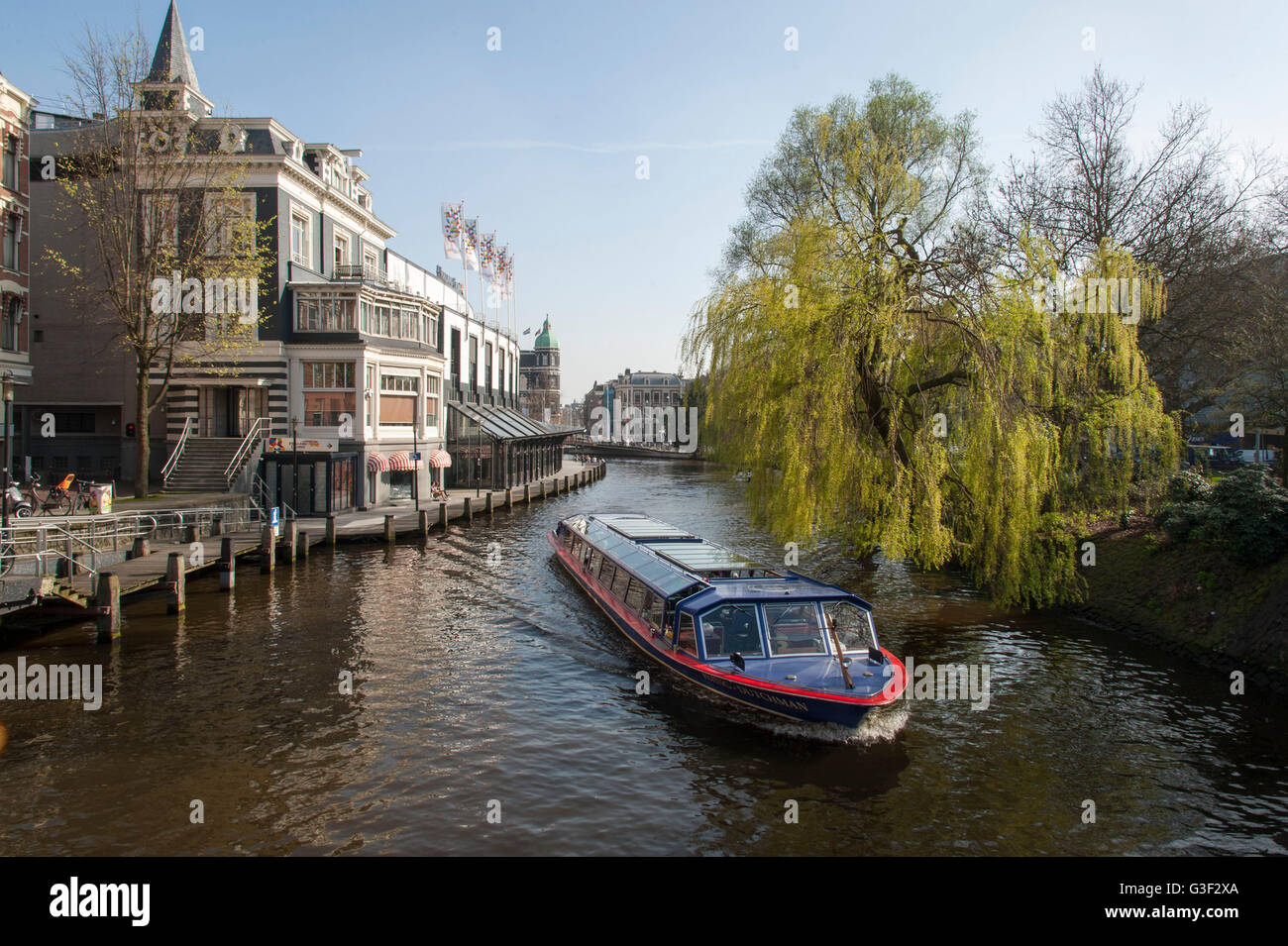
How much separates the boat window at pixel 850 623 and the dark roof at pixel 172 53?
43.8 meters

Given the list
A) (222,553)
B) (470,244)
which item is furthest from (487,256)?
(222,553)

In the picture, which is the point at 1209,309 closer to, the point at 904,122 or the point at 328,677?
the point at 904,122

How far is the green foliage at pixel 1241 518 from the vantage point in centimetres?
1938

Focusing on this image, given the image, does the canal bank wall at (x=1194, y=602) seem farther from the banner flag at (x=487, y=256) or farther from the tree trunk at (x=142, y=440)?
the banner flag at (x=487, y=256)

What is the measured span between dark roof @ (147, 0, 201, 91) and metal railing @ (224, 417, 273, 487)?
1800 centimetres

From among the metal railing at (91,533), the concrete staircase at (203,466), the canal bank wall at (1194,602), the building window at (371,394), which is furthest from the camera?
the building window at (371,394)

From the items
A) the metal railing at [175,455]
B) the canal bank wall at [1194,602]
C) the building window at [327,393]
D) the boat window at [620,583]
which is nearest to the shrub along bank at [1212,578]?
the canal bank wall at [1194,602]

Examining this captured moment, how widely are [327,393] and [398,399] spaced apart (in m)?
4.11

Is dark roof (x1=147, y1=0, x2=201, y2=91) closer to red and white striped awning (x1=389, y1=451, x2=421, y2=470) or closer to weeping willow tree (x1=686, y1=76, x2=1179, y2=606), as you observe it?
red and white striped awning (x1=389, y1=451, x2=421, y2=470)

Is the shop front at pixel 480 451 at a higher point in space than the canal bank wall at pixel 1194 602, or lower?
higher

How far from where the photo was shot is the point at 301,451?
3962 centimetres

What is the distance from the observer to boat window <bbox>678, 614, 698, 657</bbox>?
15852 millimetres
